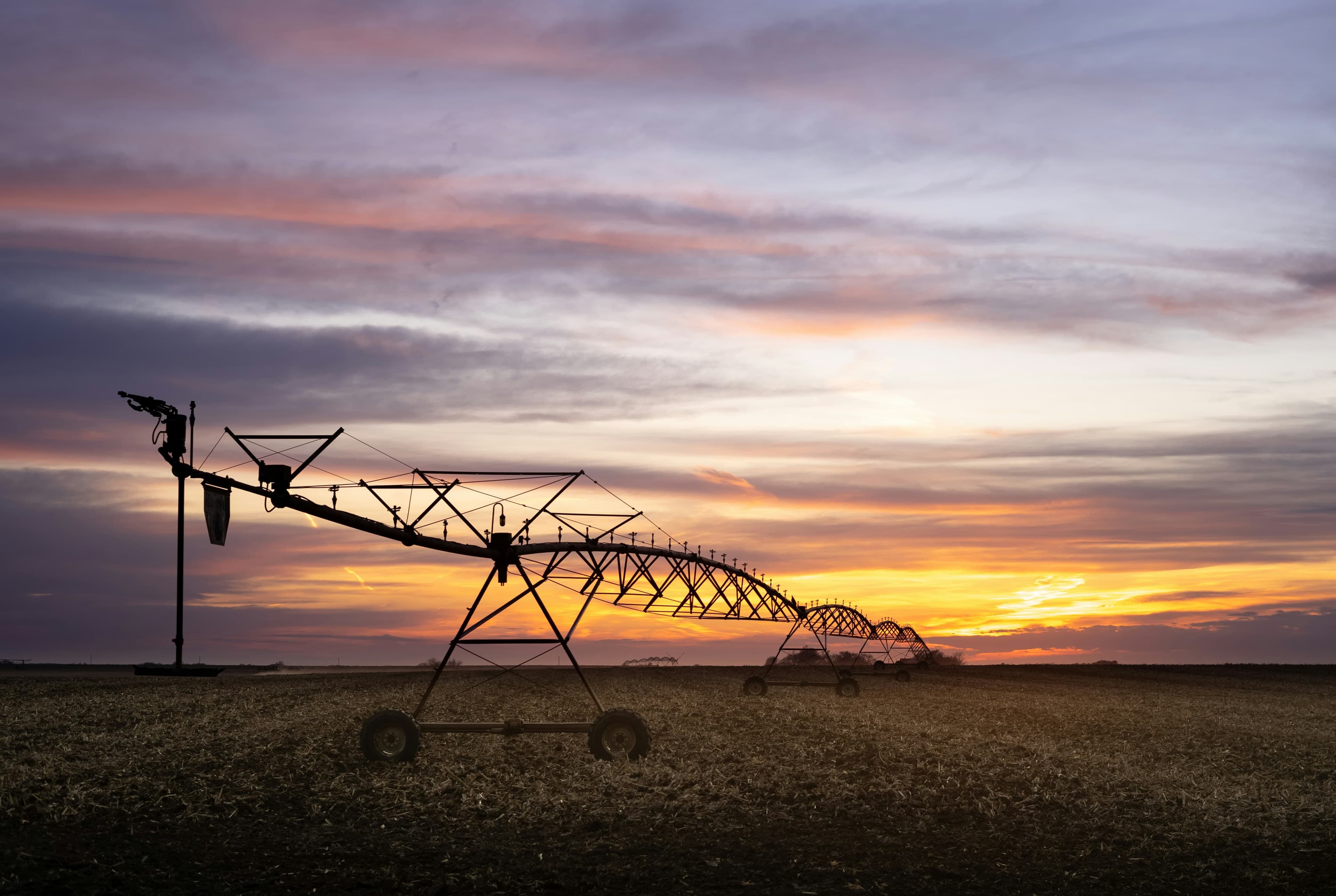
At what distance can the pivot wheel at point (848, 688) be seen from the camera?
4953 cm

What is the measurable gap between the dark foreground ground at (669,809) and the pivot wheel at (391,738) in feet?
1.12

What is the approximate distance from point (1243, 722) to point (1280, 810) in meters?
24.6

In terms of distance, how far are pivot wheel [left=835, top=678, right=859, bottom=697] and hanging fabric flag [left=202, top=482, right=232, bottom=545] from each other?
33001 millimetres

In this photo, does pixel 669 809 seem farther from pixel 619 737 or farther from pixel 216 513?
pixel 216 513

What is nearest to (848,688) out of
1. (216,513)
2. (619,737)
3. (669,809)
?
(619,737)

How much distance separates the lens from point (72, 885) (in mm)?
15195

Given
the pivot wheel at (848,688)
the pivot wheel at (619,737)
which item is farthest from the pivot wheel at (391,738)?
the pivot wheel at (848,688)

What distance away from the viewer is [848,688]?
167 feet

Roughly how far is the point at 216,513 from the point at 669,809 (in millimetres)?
10245

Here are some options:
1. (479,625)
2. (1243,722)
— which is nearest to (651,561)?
(479,625)

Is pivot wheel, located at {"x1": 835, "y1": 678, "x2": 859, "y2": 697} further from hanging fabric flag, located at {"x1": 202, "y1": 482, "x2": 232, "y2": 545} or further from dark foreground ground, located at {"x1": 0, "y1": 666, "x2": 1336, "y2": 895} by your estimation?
hanging fabric flag, located at {"x1": 202, "y1": 482, "x2": 232, "y2": 545}

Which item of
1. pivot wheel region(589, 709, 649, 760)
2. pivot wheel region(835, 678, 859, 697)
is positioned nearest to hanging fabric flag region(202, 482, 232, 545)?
pivot wheel region(589, 709, 649, 760)

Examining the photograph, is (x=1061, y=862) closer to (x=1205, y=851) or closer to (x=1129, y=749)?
(x=1205, y=851)

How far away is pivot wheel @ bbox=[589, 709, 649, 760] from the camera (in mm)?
24938
